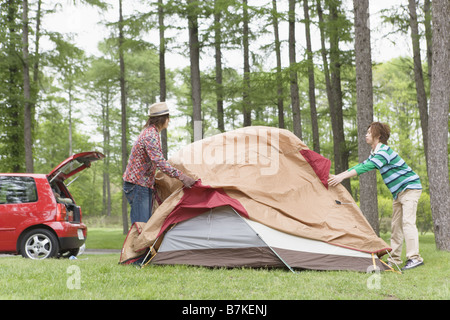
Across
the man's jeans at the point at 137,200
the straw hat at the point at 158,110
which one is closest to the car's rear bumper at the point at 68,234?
the man's jeans at the point at 137,200

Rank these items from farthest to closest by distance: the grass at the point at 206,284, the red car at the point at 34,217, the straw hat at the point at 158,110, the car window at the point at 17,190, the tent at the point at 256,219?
the car window at the point at 17,190
the red car at the point at 34,217
the straw hat at the point at 158,110
the tent at the point at 256,219
the grass at the point at 206,284

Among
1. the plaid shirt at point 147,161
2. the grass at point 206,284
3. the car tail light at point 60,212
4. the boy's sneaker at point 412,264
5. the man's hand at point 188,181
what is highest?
the plaid shirt at point 147,161

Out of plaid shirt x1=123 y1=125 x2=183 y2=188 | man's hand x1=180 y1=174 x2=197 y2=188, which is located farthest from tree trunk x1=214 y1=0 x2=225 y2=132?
man's hand x1=180 y1=174 x2=197 y2=188

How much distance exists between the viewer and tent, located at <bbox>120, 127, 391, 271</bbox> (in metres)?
5.30

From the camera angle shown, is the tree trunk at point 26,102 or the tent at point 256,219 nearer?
the tent at point 256,219

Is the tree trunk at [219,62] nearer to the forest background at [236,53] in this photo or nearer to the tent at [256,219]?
the forest background at [236,53]

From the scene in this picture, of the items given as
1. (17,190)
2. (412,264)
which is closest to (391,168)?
→ (412,264)

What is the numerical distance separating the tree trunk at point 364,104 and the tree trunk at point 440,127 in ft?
4.04

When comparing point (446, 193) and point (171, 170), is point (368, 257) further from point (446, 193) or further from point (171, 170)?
point (446, 193)

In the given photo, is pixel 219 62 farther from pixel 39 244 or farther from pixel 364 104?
pixel 39 244

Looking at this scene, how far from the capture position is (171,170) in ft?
18.3

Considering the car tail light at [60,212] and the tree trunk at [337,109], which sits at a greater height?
the tree trunk at [337,109]

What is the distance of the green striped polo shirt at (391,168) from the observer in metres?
5.83

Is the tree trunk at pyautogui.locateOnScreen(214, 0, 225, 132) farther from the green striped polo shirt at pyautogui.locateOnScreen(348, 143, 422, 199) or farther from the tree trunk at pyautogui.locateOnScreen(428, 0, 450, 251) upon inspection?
the green striped polo shirt at pyautogui.locateOnScreen(348, 143, 422, 199)
